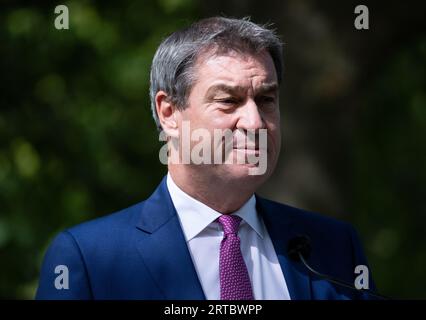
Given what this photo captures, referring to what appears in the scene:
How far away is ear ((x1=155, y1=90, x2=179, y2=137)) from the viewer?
3.79 meters

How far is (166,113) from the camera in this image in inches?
151

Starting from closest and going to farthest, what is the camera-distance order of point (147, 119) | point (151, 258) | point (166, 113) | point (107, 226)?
Answer: point (151, 258) < point (107, 226) < point (166, 113) < point (147, 119)

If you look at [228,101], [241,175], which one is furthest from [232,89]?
[241,175]

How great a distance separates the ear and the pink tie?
425 millimetres

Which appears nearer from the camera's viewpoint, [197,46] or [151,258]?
[151,258]

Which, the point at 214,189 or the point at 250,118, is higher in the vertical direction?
the point at 250,118

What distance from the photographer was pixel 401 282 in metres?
11.5

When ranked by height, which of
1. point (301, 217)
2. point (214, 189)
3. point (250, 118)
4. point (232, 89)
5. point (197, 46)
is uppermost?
point (197, 46)

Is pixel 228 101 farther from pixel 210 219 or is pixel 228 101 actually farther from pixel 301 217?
pixel 301 217

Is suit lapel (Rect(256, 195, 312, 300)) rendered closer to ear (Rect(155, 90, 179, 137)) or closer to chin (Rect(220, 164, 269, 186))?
chin (Rect(220, 164, 269, 186))

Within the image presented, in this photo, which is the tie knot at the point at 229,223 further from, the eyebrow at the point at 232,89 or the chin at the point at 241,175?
the eyebrow at the point at 232,89

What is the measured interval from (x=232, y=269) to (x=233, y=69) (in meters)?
0.73

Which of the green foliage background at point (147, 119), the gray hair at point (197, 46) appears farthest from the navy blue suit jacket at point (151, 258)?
the green foliage background at point (147, 119)

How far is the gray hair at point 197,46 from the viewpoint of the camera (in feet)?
12.0
